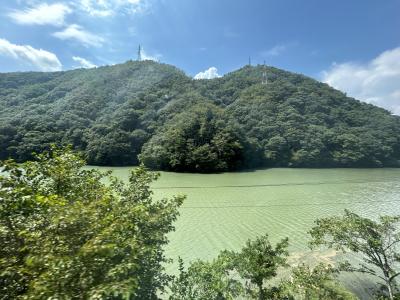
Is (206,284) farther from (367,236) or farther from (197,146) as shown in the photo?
(197,146)

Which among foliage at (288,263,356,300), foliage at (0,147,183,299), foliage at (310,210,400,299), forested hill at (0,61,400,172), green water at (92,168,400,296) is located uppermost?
forested hill at (0,61,400,172)

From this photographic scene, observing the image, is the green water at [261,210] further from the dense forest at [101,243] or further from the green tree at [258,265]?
the green tree at [258,265]

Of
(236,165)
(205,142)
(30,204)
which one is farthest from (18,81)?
(30,204)

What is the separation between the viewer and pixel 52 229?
2705mm

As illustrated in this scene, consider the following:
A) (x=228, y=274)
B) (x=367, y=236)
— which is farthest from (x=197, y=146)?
(x=228, y=274)

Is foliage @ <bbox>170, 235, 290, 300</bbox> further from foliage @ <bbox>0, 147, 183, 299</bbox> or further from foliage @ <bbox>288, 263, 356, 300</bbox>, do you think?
foliage @ <bbox>0, 147, 183, 299</bbox>

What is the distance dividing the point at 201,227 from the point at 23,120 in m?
46.1

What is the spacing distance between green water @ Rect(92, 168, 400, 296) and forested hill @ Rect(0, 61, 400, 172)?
16.6 m

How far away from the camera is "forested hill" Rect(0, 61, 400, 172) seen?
44469mm

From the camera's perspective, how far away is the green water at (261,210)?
1227cm

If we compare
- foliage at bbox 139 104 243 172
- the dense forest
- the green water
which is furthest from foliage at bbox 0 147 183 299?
foliage at bbox 139 104 243 172

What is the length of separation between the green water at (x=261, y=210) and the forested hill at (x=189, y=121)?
16634mm

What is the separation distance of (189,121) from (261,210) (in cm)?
2998

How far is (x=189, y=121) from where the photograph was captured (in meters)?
46.2
